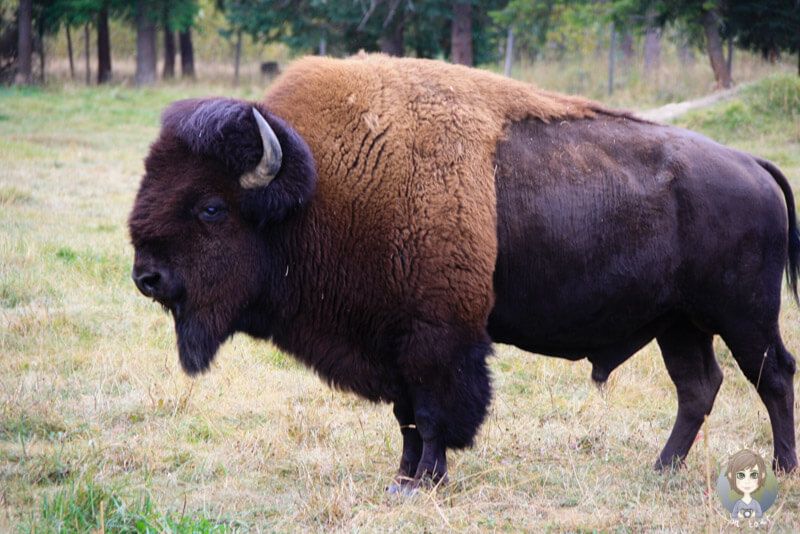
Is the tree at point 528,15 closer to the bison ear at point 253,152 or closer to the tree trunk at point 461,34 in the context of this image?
the tree trunk at point 461,34

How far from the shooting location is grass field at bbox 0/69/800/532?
3768 millimetres

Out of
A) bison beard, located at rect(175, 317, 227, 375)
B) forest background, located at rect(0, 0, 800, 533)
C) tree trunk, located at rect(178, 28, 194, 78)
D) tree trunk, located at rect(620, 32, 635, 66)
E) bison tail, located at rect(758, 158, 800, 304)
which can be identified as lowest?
tree trunk, located at rect(178, 28, 194, 78)

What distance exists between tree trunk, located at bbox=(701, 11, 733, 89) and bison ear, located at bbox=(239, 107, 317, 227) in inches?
624

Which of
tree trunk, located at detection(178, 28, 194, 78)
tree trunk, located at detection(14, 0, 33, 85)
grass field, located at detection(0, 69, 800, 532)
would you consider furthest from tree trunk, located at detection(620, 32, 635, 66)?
grass field, located at detection(0, 69, 800, 532)

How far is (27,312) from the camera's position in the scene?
20.6ft

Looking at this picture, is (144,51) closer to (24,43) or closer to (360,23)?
(24,43)

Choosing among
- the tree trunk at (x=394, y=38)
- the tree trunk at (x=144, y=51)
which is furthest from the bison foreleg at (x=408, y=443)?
the tree trunk at (x=144, y=51)

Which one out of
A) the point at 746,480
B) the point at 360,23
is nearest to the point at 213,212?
the point at 746,480

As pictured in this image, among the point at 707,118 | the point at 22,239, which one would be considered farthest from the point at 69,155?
the point at 707,118

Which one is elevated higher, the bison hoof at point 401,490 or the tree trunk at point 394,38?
the bison hoof at point 401,490

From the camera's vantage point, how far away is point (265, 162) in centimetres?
370

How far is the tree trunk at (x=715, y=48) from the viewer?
683 inches

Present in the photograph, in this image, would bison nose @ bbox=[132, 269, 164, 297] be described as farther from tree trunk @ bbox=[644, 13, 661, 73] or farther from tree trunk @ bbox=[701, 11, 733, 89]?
tree trunk @ bbox=[644, 13, 661, 73]

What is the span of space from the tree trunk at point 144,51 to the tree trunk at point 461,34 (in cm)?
1270
